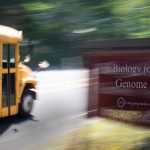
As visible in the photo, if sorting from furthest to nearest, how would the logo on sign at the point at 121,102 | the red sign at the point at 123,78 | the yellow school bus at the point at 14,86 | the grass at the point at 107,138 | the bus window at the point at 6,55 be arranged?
the yellow school bus at the point at 14,86, the bus window at the point at 6,55, the logo on sign at the point at 121,102, the red sign at the point at 123,78, the grass at the point at 107,138

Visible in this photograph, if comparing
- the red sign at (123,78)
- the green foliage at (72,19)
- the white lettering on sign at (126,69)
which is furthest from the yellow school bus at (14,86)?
the green foliage at (72,19)

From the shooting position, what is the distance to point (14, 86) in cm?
1138

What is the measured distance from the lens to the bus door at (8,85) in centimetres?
1070

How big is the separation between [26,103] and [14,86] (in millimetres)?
508

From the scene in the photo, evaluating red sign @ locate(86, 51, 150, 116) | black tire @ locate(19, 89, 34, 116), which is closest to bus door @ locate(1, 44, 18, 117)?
black tire @ locate(19, 89, 34, 116)

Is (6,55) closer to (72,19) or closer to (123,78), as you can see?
(123,78)

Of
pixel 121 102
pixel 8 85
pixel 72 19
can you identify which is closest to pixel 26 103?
pixel 8 85

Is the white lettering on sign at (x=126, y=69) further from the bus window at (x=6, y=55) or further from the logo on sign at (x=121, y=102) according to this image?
the bus window at (x=6, y=55)

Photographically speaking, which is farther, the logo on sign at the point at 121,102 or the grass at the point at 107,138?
the logo on sign at the point at 121,102

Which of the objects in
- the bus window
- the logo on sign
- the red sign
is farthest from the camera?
the bus window

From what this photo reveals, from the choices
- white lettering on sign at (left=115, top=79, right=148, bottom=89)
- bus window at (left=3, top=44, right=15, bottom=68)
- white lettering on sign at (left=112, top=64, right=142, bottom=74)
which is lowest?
white lettering on sign at (left=115, top=79, right=148, bottom=89)

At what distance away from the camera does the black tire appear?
11481mm

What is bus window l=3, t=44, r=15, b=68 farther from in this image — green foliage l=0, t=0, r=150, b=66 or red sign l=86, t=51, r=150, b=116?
green foliage l=0, t=0, r=150, b=66

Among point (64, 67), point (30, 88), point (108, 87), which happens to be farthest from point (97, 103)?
point (30, 88)
